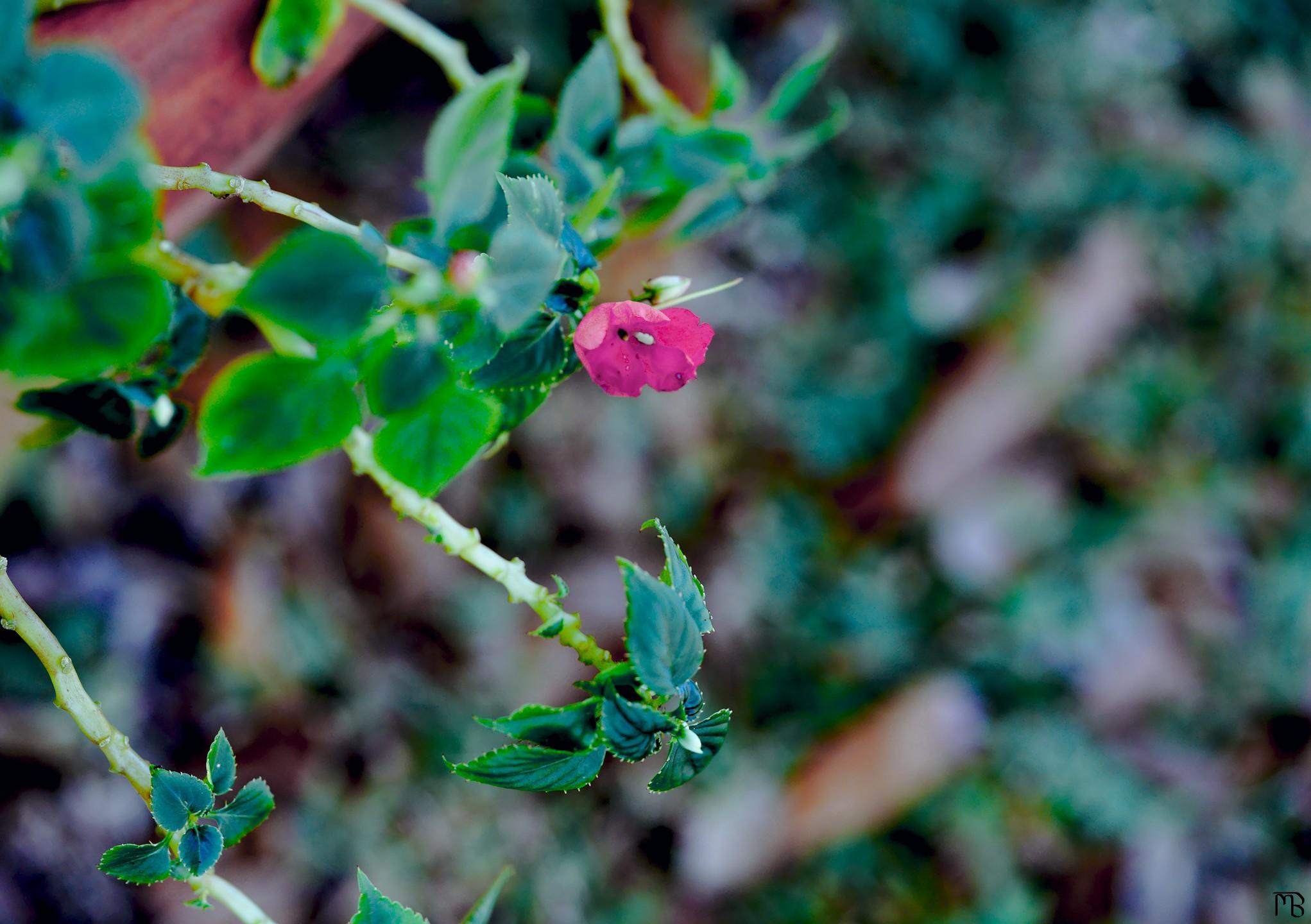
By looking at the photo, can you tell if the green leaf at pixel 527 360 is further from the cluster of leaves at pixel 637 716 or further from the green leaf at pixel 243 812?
the green leaf at pixel 243 812

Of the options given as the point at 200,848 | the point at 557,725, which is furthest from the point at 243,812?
the point at 557,725

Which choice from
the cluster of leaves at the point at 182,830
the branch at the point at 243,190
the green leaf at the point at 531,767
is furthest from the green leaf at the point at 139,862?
the branch at the point at 243,190

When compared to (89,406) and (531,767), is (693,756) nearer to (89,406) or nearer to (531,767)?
(531,767)

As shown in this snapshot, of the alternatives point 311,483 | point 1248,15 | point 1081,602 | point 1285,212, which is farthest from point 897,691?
point 1248,15

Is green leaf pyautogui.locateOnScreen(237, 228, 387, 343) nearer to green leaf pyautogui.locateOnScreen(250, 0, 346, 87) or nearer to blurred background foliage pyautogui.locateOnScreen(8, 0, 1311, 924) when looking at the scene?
green leaf pyautogui.locateOnScreen(250, 0, 346, 87)

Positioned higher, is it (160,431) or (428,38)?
(428,38)

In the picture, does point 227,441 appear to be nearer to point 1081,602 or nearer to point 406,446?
point 406,446
